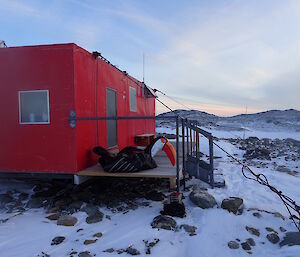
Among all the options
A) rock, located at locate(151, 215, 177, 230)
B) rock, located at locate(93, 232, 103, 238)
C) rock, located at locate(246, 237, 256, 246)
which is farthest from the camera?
rock, located at locate(151, 215, 177, 230)

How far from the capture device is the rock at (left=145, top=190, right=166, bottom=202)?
5.67 metres

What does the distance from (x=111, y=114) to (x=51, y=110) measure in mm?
2391

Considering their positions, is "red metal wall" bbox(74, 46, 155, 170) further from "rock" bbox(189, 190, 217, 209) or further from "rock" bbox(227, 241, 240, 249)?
"rock" bbox(227, 241, 240, 249)

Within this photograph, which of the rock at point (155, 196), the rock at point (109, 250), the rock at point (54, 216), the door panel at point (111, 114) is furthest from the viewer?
the door panel at point (111, 114)

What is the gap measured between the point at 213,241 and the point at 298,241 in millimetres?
1200

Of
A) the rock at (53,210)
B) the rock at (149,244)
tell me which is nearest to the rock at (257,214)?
the rock at (149,244)

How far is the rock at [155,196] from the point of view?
567cm

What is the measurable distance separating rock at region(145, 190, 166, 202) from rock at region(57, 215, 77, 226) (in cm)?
173

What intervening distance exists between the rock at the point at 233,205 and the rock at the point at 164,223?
1157 mm

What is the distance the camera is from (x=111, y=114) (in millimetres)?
7688

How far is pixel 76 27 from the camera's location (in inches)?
363

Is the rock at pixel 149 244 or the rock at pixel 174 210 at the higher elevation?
the rock at pixel 174 210

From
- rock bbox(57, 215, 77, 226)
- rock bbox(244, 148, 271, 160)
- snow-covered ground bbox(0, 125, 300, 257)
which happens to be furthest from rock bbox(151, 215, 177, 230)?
rock bbox(244, 148, 271, 160)

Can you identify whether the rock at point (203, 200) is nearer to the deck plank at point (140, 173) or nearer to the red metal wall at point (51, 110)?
the deck plank at point (140, 173)
